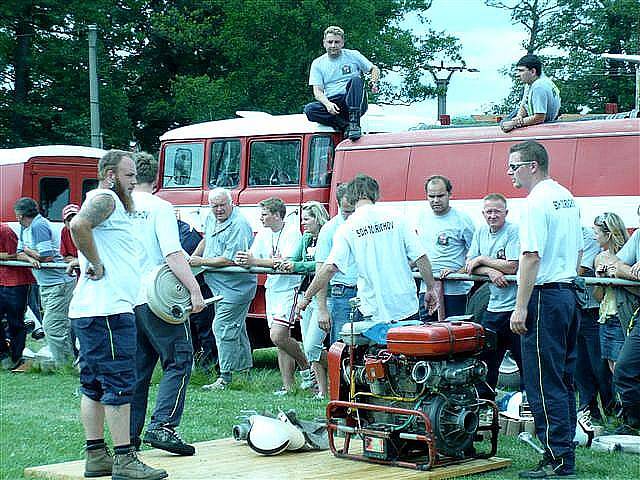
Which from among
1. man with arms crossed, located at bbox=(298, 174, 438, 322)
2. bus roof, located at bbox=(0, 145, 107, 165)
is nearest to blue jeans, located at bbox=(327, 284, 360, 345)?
man with arms crossed, located at bbox=(298, 174, 438, 322)

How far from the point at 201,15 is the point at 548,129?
24.9 meters

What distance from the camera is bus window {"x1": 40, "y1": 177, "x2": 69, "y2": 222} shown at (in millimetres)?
21812

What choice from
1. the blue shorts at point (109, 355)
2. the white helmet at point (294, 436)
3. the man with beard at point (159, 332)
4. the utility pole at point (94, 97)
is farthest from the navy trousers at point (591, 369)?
the utility pole at point (94, 97)

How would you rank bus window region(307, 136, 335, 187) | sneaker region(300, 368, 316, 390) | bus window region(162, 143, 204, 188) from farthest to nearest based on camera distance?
bus window region(162, 143, 204, 188) < bus window region(307, 136, 335, 187) < sneaker region(300, 368, 316, 390)

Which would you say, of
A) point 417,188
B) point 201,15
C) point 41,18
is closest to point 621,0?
point 201,15

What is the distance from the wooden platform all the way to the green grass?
168 millimetres

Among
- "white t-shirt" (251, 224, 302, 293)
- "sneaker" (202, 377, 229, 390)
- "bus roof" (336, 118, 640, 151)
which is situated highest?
"bus roof" (336, 118, 640, 151)

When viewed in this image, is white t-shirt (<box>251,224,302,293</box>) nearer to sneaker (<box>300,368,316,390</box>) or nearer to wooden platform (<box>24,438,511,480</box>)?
sneaker (<box>300,368,316,390</box>)

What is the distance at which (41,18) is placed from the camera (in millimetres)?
34812

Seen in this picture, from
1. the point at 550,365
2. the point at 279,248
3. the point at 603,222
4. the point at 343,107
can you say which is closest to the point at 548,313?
the point at 550,365

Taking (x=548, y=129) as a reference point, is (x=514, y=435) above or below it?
below

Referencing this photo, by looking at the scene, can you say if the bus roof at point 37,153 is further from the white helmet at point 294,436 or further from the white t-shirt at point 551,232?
the white t-shirt at point 551,232

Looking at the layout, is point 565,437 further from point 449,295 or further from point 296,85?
point 296,85

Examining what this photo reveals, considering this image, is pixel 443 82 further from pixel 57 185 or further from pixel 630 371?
pixel 630 371
